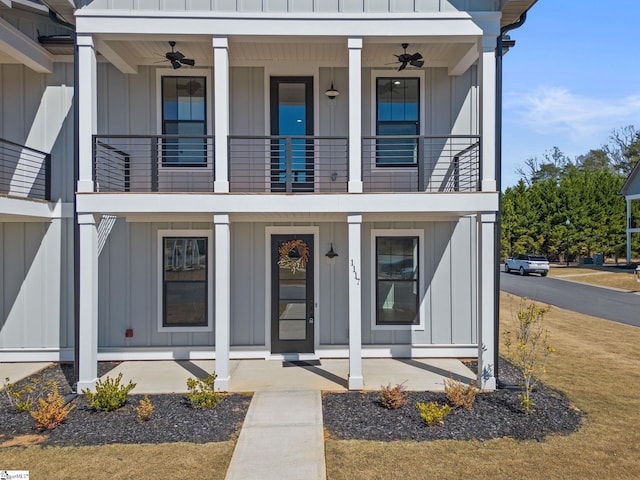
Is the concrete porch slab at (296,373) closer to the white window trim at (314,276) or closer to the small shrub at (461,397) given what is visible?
the white window trim at (314,276)

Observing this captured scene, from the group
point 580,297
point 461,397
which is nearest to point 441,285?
point 461,397

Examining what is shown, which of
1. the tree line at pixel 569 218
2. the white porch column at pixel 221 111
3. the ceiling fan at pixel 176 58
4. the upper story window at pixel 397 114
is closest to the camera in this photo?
the white porch column at pixel 221 111

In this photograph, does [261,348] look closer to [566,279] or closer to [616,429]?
A: [616,429]

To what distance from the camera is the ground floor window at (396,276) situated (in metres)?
9.11

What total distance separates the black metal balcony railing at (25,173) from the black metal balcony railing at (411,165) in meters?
6.64

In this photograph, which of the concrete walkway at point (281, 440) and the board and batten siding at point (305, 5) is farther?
the board and batten siding at point (305, 5)

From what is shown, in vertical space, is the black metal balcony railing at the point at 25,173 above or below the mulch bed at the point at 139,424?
above

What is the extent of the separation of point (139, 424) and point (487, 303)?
5730 millimetres

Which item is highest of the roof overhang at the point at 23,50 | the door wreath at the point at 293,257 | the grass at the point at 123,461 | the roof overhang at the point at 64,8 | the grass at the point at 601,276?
the roof overhang at the point at 64,8

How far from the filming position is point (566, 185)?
34.0 m

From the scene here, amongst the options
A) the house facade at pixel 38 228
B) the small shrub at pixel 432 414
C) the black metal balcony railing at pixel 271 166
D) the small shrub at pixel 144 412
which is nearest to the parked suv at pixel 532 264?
the black metal balcony railing at pixel 271 166

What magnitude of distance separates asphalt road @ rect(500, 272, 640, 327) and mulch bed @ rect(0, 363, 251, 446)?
42.5ft

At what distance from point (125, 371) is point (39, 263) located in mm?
3015

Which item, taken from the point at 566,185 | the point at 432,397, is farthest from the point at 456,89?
the point at 566,185
